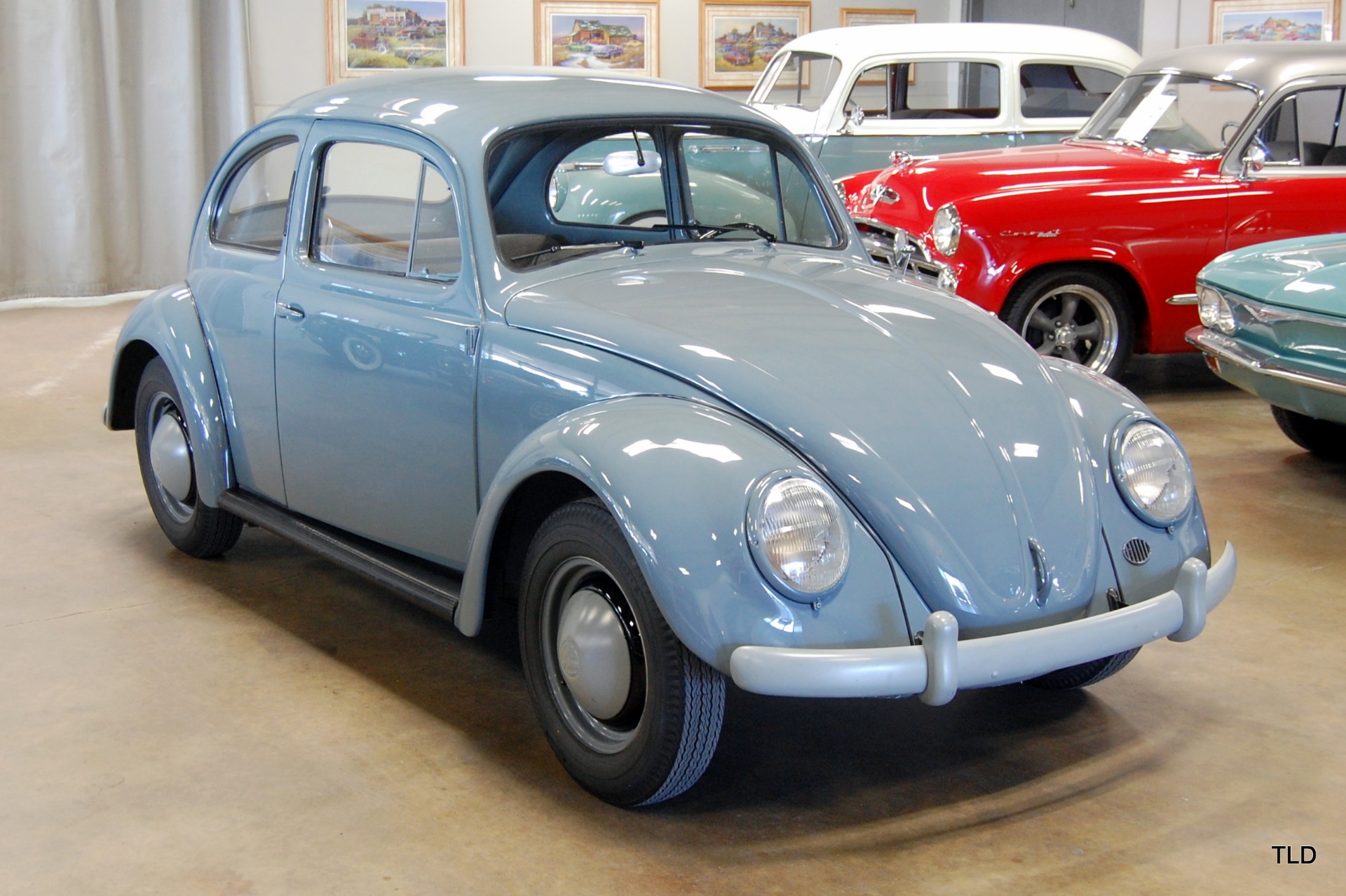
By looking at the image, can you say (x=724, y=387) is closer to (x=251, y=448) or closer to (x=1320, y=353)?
(x=251, y=448)

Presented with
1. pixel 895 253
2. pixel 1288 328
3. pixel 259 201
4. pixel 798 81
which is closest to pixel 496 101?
pixel 259 201

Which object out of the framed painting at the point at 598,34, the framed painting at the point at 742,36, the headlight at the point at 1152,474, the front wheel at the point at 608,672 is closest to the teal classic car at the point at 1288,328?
the headlight at the point at 1152,474

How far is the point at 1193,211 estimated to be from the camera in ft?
21.5

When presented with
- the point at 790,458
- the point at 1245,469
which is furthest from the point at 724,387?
the point at 1245,469

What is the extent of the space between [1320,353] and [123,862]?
4.15 metres

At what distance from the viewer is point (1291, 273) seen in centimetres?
510

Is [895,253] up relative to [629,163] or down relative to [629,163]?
down

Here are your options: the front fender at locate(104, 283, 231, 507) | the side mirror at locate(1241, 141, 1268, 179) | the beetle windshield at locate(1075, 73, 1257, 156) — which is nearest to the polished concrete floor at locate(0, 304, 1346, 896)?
the front fender at locate(104, 283, 231, 507)

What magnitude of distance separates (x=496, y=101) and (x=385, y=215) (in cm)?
47

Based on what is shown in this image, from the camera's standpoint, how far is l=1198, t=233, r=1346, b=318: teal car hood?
487 centimetres

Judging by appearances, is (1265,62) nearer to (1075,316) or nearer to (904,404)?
(1075,316)

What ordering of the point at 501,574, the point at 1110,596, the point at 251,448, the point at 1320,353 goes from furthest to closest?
the point at 1320,353 → the point at 251,448 → the point at 501,574 → the point at 1110,596

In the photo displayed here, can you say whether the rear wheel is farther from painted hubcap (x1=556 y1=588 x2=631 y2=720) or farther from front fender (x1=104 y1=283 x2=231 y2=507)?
front fender (x1=104 y1=283 x2=231 y2=507)

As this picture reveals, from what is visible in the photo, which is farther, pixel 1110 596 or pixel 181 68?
pixel 181 68
